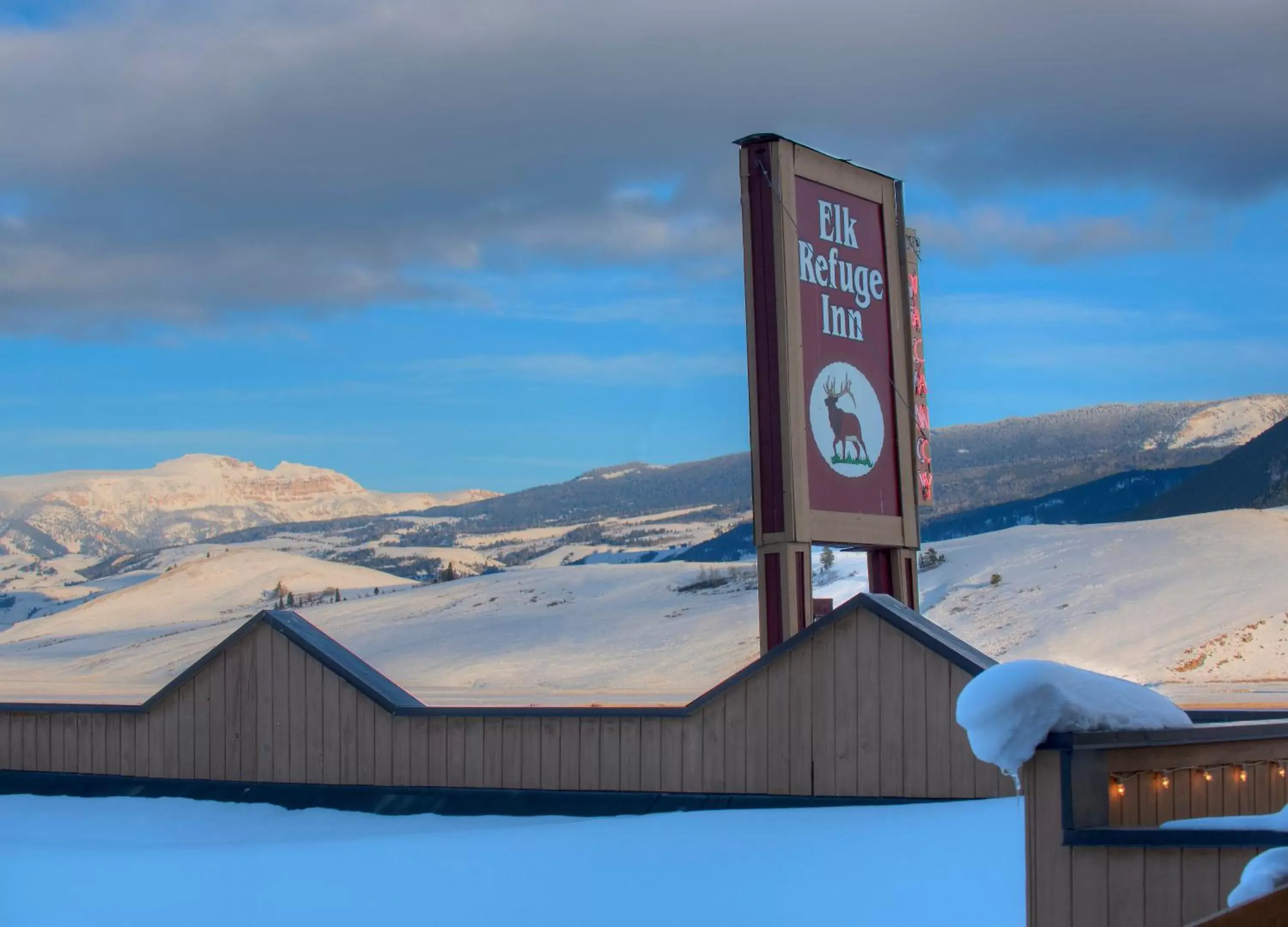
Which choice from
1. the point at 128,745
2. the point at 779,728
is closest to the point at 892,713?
the point at 779,728

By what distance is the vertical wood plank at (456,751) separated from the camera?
38.2ft

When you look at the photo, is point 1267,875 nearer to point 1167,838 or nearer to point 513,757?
point 1167,838

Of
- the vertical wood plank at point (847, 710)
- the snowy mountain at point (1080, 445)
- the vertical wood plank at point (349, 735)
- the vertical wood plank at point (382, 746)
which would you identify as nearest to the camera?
the vertical wood plank at point (847, 710)

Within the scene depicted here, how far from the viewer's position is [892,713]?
33.4 ft

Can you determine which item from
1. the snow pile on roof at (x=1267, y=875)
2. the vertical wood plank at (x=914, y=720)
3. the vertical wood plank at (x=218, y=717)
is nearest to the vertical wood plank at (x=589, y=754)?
the vertical wood plank at (x=914, y=720)

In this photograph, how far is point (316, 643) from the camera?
12.4 meters

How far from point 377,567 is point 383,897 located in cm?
11810

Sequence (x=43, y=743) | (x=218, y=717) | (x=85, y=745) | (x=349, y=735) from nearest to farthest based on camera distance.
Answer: (x=349, y=735) < (x=218, y=717) < (x=85, y=745) < (x=43, y=743)

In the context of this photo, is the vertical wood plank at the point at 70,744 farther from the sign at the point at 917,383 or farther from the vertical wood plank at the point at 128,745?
the sign at the point at 917,383

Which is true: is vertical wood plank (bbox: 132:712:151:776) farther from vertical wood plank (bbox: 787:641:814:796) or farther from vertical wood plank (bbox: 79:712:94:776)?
vertical wood plank (bbox: 787:641:814:796)

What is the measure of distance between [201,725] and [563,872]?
14.7ft

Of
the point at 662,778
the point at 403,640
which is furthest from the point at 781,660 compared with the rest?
the point at 403,640

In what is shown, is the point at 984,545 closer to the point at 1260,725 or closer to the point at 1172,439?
the point at 1260,725

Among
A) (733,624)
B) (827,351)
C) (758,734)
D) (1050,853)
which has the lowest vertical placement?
(1050,853)
